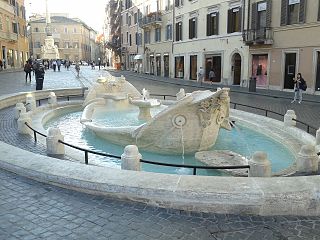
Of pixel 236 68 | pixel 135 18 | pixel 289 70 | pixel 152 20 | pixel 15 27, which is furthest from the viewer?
pixel 135 18

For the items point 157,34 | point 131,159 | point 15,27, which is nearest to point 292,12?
point 131,159

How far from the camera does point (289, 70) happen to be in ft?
75.2

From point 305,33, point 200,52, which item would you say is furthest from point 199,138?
point 200,52

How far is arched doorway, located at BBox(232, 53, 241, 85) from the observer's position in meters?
27.7

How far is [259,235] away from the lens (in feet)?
12.6

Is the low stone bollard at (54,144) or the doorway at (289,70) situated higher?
the doorway at (289,70)

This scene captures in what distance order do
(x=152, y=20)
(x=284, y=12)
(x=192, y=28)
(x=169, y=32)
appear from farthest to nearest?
(x=152, y=20) → (x=169, y=32) → (x=192, y=28) → (x=284, y=12)

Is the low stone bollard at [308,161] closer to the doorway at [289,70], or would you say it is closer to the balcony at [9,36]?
the doorway at [289,70]

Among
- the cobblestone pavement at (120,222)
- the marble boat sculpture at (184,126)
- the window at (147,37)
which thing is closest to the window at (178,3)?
the window at (147,37)

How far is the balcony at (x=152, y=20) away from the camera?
40.4m

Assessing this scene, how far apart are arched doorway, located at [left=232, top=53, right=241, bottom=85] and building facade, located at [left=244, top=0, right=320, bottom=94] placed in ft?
5.85

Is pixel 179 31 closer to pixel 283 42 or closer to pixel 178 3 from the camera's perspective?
pixel 178 3

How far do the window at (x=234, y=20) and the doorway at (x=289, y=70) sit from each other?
543cm

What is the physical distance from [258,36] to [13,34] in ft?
117
